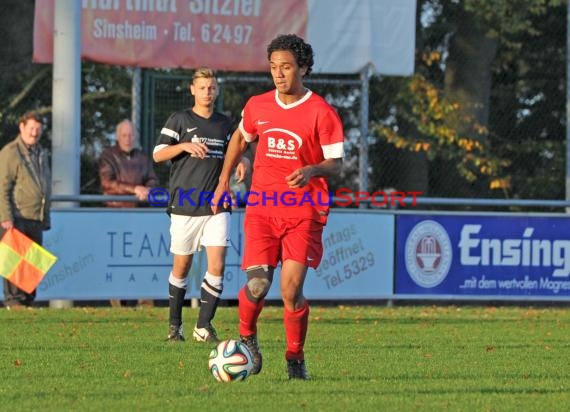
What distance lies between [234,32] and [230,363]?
32.3 feet

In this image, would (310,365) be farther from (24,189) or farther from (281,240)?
(24,189)

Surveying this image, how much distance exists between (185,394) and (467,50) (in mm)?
14829

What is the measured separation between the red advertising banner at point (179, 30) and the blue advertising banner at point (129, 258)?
2.26m

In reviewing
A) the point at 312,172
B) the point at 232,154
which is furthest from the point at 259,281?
the point at 232,154

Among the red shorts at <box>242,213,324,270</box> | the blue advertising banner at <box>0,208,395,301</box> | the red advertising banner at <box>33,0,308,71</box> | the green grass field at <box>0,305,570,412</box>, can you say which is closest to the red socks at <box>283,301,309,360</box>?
the green grass field at <box>0,305,570,412</box>

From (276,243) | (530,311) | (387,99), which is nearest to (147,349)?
(276,243)

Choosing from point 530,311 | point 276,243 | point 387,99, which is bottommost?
point 530,311

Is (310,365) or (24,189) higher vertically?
(24,189)

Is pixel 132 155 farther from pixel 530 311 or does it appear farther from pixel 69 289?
pixel 530 311

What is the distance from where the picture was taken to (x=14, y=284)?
15219 mm

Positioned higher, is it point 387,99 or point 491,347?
point 387,99

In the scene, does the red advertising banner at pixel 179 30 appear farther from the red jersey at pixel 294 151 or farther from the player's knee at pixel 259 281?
the player's knee at pixel 259 281

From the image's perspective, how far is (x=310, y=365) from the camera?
389 inches

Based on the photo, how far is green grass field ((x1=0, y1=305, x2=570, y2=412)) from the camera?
786cm
